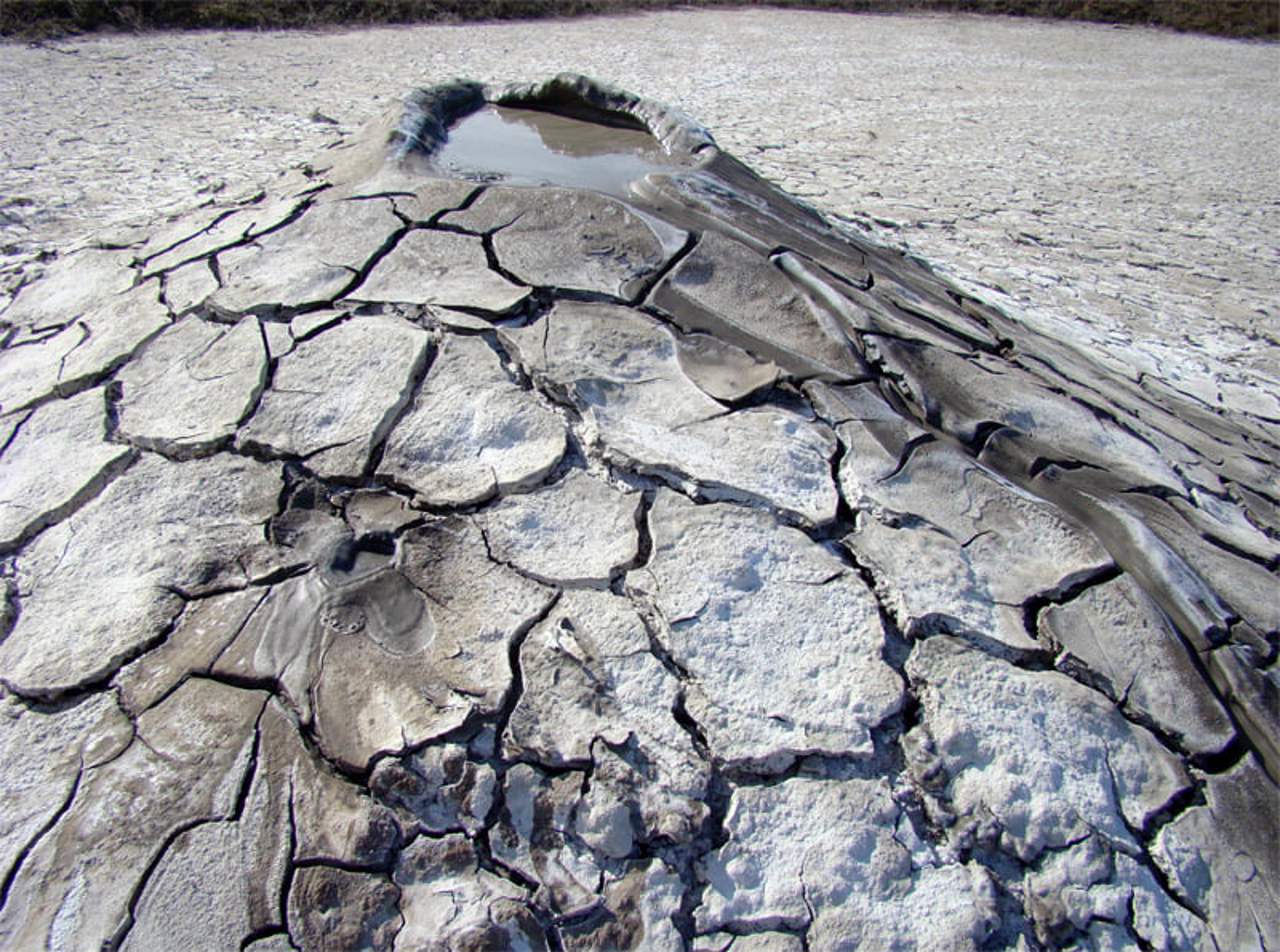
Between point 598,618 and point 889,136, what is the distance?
5473 mm

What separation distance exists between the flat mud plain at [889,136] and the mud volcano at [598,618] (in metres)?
1.74

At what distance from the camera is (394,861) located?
4.23 feet

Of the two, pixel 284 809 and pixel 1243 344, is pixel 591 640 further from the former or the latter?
pixel 1243 344

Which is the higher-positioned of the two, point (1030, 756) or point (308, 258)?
point (308, 258)

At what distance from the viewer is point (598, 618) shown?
151 cm

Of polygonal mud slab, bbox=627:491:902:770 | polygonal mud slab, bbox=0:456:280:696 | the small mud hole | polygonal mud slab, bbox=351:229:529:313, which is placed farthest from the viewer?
the small mud hole

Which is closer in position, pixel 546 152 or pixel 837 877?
pixel 837 877

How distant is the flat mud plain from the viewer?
3879 mm

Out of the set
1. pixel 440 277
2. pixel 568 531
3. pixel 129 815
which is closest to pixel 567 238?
pixel 440 277

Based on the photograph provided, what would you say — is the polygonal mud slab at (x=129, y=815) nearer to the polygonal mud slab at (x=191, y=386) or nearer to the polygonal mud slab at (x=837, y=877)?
the polygonal mud slab at (x=191, y=386)

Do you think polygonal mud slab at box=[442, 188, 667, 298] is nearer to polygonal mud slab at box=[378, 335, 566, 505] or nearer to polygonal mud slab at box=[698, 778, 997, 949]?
polygonal mud slab at box=[378, 335, 566, 505]

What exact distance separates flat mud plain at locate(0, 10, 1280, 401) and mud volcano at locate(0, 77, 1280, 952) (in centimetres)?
174

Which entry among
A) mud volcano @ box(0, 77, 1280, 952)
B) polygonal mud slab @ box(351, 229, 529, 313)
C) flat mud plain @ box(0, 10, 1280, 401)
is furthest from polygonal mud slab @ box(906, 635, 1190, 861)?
flat mud plain @ box(0, 10, 1280, 401)

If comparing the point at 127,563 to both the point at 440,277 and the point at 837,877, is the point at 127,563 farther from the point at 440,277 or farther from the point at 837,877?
the point at 837,877
